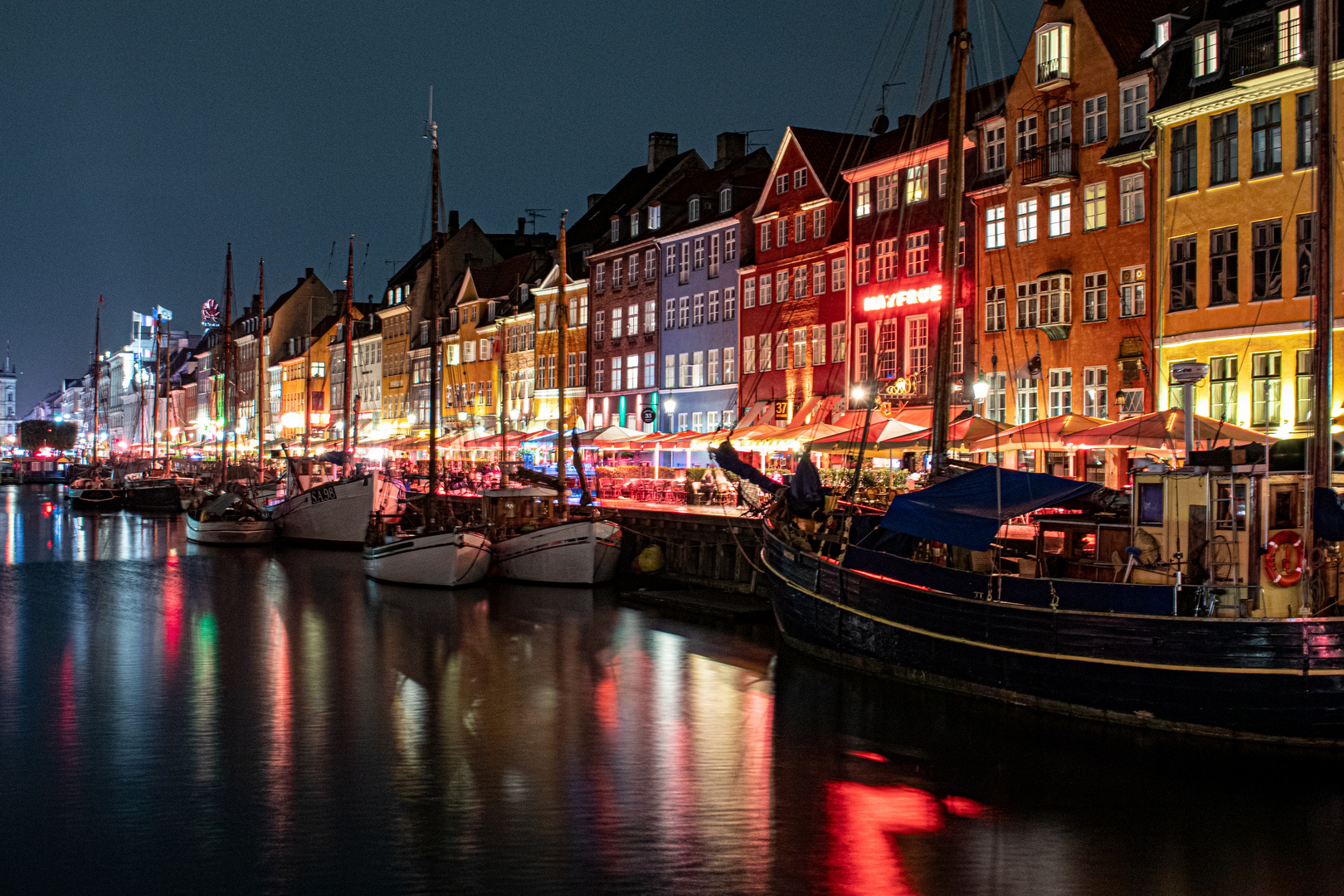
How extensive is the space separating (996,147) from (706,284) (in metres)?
21.5

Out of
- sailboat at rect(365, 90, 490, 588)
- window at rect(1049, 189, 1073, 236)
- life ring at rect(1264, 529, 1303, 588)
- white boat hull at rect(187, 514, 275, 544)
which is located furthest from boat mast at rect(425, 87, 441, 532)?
life ring at rect(1264, 529, 1303, 588)

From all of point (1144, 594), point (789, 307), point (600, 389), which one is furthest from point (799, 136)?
point (1144, 594)

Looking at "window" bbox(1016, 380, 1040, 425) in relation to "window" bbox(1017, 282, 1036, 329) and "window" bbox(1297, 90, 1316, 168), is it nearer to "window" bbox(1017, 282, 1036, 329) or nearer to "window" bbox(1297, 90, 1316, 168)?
"window" bbox(1017, 282, 1036, 329)

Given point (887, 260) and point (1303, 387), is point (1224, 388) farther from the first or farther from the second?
point (887, 260)

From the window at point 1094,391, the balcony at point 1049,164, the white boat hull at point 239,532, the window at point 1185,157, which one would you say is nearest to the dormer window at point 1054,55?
the balcony at point 1049,164

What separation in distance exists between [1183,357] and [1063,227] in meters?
6.60

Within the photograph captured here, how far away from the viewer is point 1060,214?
40.6 metres

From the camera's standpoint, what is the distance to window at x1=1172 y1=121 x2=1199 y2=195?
35406mm

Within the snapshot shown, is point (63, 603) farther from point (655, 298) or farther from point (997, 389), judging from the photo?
point (655, 298)

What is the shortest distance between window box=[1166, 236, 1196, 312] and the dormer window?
7244mm

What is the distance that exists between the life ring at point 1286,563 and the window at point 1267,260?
18.0 metres

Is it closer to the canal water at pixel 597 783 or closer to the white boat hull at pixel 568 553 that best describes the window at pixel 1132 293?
the white boat hull at pixel 568 553

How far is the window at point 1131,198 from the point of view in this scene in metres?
37.8

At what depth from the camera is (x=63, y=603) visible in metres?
37.0
